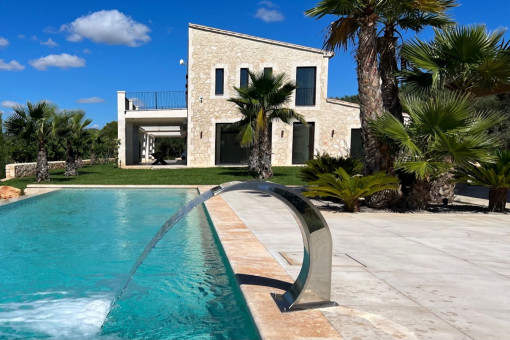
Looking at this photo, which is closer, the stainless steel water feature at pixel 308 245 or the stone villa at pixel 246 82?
the stainless steel water feature at pixel 308 245

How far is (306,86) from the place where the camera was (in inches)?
1012

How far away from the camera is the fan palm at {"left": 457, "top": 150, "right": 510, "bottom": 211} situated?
831cm

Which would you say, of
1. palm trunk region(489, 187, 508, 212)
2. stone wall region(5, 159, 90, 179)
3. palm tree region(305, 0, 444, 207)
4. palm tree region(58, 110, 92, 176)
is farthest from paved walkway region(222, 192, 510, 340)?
stone wall region(5, 159, 90, 179)

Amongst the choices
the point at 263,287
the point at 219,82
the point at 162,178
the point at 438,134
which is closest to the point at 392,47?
the point at 438,134

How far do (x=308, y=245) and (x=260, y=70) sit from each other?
78.2 feet

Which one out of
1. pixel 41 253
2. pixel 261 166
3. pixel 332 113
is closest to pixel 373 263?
pixel 41 253

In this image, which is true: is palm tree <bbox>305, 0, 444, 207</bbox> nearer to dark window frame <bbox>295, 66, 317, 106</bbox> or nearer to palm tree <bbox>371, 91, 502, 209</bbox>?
palm tree <bbox>371, 91, 502, 209</bbox>

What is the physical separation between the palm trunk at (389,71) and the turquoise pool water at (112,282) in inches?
225

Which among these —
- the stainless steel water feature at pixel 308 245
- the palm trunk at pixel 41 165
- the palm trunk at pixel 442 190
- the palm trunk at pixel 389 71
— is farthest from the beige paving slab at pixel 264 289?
the palm trunk at pixel 41 165

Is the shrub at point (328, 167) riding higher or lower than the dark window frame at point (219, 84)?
lower

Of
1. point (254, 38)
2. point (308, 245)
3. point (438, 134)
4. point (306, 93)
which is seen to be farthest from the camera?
point (306, 93)

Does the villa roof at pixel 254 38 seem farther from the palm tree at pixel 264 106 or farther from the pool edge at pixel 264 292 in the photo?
the pool edge at pixel 264 292

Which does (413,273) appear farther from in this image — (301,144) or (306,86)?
(301,144)

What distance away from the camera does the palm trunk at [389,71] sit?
9.39 metres
